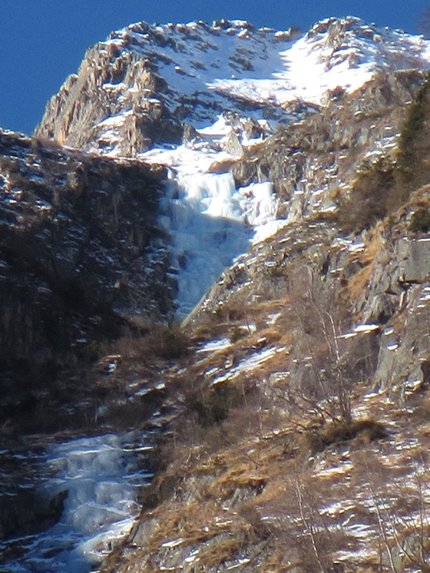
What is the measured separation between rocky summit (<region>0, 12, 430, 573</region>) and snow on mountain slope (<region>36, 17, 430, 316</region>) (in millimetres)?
376

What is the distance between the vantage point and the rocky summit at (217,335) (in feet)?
79.9

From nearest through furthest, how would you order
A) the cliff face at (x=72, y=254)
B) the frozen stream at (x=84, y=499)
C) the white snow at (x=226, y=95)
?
the frozen stream at (x=84, y=499), the cliff face at (x=72, y=254), the white snow at (x=226, y=95)

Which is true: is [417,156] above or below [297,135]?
below

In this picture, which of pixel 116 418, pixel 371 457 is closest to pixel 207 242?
pixel 116 418

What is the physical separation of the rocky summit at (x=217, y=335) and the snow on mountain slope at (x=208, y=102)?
0.38 metres

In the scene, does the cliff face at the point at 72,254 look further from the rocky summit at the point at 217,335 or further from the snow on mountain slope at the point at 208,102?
the snow on mountain slope at the point at 208,102

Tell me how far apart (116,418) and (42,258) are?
79.5 ft

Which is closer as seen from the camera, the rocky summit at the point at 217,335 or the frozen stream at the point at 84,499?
the rocky summit at the point at 217,335

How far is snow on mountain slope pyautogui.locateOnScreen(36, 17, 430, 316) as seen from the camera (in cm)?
7738

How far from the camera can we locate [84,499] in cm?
3591

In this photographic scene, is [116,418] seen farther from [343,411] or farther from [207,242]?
[207,242]

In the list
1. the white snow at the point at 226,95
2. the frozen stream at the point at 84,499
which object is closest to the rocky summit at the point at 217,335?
the frozen stream at the point at 84,499

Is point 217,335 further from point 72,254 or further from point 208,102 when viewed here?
point 208,102

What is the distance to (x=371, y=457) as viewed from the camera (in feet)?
77.4
